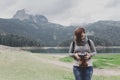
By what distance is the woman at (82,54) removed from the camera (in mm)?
12422

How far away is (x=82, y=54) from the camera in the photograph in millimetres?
12492

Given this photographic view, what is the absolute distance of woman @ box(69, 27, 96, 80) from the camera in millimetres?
12422

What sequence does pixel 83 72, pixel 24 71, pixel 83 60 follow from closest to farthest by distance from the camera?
1. pixel 83 60
2. pixel 83 72
3. pixel 24 71

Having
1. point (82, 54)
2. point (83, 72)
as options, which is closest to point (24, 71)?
point (83, 72)

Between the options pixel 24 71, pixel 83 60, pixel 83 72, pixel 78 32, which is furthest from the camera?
pixel 24 71

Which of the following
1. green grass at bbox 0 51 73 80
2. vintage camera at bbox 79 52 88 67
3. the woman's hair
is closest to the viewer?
vintage camera at bbox 79 52 88 67

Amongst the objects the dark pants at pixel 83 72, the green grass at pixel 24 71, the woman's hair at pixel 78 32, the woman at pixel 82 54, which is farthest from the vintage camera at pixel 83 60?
the green grass at pixel 24 71

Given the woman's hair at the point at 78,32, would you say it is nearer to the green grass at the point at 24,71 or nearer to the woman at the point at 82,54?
the woman at the point at 82,54

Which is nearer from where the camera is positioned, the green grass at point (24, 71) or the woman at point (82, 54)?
the woman at point (82, 54)

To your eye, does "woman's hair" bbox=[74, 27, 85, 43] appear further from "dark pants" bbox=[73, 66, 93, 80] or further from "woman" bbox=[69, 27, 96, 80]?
"dark pants" bbox=[73, 66, 93, 80]

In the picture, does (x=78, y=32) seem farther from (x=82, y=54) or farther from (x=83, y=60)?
(x=83, y=60)

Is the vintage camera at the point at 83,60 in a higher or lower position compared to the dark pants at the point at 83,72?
higher

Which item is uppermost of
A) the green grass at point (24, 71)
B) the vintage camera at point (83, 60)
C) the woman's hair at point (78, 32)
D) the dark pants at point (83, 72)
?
the woman's hair at point (78, 32)

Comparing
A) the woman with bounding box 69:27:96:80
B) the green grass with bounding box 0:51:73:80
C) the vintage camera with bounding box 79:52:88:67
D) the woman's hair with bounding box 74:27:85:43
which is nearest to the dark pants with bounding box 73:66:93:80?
the woman with bounding box 69:27:96:80
